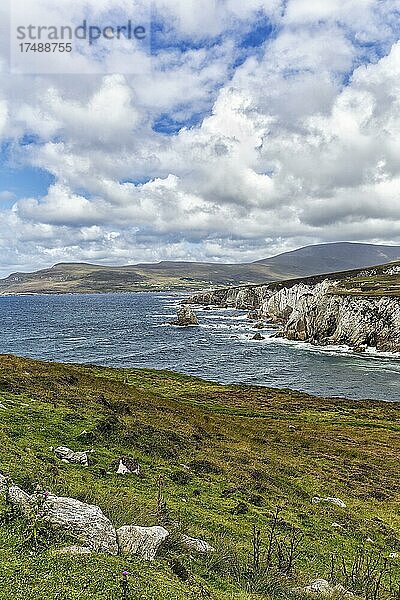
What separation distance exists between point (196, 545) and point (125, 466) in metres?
7.67

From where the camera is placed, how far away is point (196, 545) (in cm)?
1397

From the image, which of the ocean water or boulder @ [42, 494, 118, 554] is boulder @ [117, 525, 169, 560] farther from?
the ocean water

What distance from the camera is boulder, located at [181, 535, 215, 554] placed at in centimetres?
1374

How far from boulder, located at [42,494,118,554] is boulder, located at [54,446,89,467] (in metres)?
8.03

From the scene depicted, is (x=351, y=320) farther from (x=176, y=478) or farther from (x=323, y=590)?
(x=323, y=590)

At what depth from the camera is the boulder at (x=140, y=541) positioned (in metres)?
11.4

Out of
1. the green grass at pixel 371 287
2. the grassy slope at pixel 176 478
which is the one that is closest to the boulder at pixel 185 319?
the green grass at pixel 371 287

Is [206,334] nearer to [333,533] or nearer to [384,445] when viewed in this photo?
[384,445]

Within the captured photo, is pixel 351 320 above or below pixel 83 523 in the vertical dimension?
below

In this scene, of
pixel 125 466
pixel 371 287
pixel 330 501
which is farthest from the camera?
pixel 371 287

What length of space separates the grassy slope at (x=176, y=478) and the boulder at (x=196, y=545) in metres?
0.49

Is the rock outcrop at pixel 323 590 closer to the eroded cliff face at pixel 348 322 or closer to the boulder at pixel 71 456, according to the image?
the boulder at pixel 71 456

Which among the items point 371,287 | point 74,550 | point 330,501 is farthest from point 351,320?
point 74,550

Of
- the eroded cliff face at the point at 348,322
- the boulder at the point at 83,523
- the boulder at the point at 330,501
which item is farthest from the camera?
the eroded cliff face at the point at 348,322
